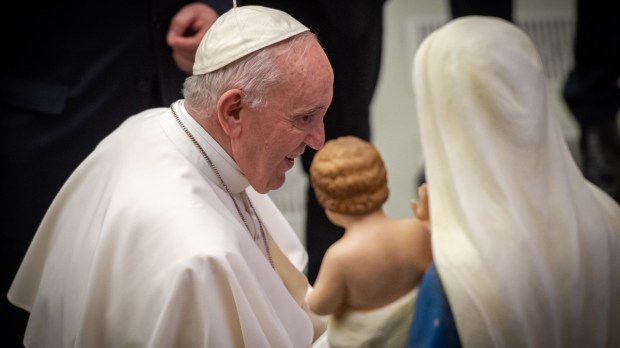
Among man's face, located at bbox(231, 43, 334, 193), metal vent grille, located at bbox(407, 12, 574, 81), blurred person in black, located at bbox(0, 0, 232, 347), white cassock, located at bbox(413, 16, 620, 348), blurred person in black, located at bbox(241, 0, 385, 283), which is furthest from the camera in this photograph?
blurred person in black, located at bbox(0, 0, 232, 347)

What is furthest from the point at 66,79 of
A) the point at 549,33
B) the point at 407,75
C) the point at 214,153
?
the point at 549,33

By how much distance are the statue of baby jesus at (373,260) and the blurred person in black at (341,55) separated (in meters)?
0.25

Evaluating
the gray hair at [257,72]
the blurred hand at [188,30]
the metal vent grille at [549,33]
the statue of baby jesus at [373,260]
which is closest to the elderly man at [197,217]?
the gray hair at [257,72]

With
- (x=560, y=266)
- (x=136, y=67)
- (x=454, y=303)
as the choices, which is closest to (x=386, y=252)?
(x=454, y=303)

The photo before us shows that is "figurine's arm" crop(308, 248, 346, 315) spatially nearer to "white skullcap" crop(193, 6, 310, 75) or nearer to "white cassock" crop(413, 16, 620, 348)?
"white cassock" crop(413, 16, 620, 348)

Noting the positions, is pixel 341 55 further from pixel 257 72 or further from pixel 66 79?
pixel 66 79

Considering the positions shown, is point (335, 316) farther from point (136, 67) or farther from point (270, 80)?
point (136, 67)

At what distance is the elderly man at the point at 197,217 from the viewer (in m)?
2.31

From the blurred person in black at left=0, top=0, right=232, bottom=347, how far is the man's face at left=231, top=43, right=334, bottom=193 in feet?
1.31

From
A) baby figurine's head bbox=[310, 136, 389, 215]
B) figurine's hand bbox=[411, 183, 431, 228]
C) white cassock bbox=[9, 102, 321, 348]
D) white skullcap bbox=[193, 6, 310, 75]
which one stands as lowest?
white cassock bbox=[9, 102, 321, 348]

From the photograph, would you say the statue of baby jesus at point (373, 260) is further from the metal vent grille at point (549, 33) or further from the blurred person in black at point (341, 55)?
the metal vent grille at point (549, 33)

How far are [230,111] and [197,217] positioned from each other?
0.76 feet

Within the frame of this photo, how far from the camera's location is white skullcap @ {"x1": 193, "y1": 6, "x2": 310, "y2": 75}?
2.31 meters

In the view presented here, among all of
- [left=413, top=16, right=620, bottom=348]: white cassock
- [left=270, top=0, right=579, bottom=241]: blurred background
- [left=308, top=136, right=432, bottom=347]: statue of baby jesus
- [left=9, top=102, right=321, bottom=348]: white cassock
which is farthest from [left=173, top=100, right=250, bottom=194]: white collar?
[left=413, top=16, right=620, bottom=348]: white cassock
